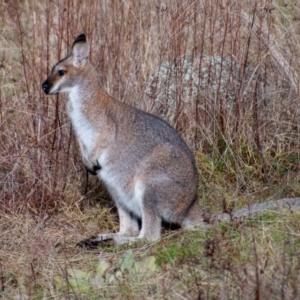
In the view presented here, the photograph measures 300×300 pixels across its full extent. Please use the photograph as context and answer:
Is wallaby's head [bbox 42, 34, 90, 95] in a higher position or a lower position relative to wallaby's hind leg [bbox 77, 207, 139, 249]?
higher

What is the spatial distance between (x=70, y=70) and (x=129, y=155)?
2.50ft

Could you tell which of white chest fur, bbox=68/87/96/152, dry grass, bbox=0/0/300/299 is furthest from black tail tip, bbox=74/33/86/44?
dry grass, bbox=0/0/300/299

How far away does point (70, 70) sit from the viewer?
548cm

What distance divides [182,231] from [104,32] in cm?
210

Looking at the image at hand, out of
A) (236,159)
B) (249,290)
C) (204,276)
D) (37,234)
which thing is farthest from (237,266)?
(236,159)

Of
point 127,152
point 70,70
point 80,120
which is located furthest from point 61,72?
point 127,152

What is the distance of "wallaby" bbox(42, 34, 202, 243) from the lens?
208 inches

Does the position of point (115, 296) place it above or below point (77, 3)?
below

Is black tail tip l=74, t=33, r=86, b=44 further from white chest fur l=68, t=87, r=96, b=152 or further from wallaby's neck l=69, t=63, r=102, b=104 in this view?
white chest fur l=68, t=87, r=96, b=152

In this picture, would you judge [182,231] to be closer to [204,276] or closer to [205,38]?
[204,276]

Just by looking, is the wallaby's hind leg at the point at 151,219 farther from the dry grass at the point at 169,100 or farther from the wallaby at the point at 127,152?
the dry grass at the point at 169,100

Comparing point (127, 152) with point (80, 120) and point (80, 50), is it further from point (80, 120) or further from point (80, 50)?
point (80, 50)

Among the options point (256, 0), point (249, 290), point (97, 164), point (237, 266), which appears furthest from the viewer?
point (256, 0)

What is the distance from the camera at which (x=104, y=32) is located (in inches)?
252
